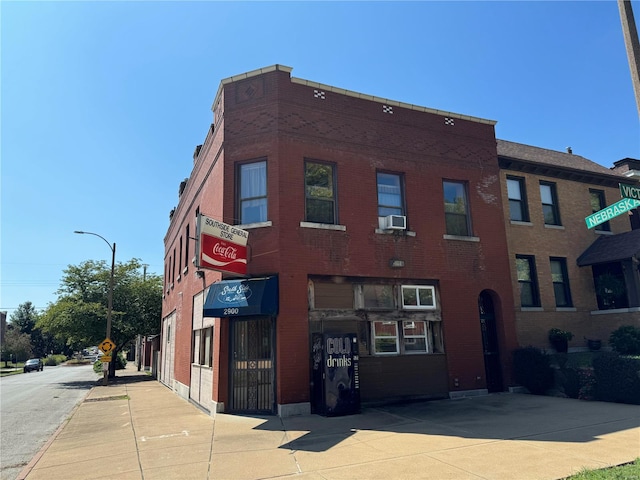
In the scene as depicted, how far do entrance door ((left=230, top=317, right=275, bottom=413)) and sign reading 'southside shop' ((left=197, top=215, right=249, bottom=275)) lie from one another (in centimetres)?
153

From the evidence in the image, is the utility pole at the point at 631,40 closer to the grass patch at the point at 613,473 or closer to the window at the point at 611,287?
the grass patch at the point at 613,473

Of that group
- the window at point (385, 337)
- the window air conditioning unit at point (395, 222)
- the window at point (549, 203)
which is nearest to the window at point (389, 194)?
the window air conditioning unit at point (395, 222)

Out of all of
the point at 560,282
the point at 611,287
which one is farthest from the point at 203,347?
the point at 611,287

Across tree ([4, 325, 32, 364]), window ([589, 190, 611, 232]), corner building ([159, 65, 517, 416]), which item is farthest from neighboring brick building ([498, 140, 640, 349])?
tree ([4, 325, 32, 364])

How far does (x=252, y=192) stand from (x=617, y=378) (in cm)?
1088

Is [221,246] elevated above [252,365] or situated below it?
above

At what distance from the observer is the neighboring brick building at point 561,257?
15.8 metres

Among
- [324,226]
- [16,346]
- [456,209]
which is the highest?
[456,209]

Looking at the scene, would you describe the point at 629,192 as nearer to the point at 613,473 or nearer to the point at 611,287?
the point at 613,473

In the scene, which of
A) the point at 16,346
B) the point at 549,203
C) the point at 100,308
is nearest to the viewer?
the point at 549,203

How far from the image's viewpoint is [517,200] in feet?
55.0

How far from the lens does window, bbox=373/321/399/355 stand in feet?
40.9

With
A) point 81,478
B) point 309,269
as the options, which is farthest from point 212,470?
point 309,269

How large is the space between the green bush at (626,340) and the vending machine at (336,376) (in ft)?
32.3
